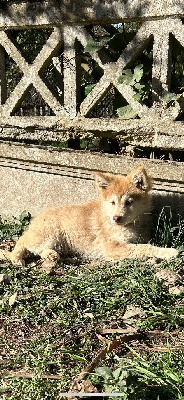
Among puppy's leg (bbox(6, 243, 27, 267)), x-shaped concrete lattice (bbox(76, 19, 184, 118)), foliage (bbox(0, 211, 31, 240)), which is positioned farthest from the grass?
x-shaped concrete lattice (bbox(76, 19, 184, 118))

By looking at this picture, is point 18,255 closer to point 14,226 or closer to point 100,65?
point 14,226

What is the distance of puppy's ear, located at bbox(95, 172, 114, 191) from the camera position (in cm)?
473

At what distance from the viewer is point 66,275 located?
4.39 meters

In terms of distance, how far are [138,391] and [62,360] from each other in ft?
2.21

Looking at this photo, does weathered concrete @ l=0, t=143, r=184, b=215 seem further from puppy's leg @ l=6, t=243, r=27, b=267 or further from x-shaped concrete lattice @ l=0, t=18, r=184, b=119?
puppy's leg @ l=6, t=243, r=27, b=267

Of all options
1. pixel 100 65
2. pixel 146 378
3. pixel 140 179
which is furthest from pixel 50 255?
pixel 146 378

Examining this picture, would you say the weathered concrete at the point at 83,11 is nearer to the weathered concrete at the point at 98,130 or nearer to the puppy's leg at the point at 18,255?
the weathered concrete at the point at 98,130

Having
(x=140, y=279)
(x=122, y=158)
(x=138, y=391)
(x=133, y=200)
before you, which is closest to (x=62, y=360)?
(x=138, y=391)

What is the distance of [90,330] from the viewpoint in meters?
3.44

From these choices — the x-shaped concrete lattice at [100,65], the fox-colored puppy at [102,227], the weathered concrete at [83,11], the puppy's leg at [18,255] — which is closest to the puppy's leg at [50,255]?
the fox-colored puppy at [102,227]

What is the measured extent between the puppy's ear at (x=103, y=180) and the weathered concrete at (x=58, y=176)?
47 cm

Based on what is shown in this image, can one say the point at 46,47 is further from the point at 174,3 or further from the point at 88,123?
the point at 174,3

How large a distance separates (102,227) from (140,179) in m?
0.69

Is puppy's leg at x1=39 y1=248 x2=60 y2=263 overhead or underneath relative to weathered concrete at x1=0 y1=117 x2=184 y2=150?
underneath
